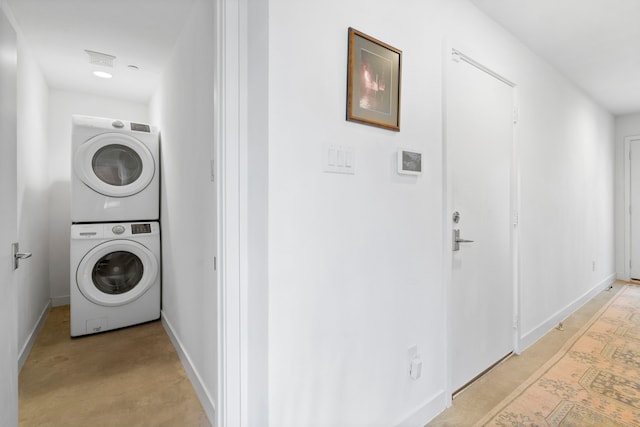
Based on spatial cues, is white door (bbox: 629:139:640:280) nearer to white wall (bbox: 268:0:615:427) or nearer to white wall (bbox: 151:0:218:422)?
white wall (bbox: 268:0:615:427)

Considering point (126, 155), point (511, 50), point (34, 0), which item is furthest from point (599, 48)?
point (126, 155)

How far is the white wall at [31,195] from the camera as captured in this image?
233cm

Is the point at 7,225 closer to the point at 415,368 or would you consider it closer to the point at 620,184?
the point at 415,368


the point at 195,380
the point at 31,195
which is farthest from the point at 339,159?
the point at 31,195

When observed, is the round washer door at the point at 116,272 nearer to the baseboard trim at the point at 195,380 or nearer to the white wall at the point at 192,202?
the white wall at the point at 192,202

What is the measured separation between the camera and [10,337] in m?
1.28

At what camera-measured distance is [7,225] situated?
1.26 m

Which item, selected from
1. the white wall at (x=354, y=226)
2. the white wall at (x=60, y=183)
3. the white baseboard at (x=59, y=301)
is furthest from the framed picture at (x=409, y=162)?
the white baseboard at (x=59, y=301)

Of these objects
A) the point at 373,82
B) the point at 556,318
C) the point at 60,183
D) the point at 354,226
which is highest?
the point at 373,82

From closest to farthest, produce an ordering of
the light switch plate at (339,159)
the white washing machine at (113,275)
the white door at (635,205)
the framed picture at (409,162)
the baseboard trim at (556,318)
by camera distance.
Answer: the light switch plate at (339,159) → the framed picture at (409,162) → the baseboard trim at (556,318) → the white washing machine at (113,275) → the white door at (635,205)

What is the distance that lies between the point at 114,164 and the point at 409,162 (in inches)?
111

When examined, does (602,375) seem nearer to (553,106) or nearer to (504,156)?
(504,156)

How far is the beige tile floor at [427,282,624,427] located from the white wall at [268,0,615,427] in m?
0.15

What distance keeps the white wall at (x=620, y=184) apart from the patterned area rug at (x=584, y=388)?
2.28 m
